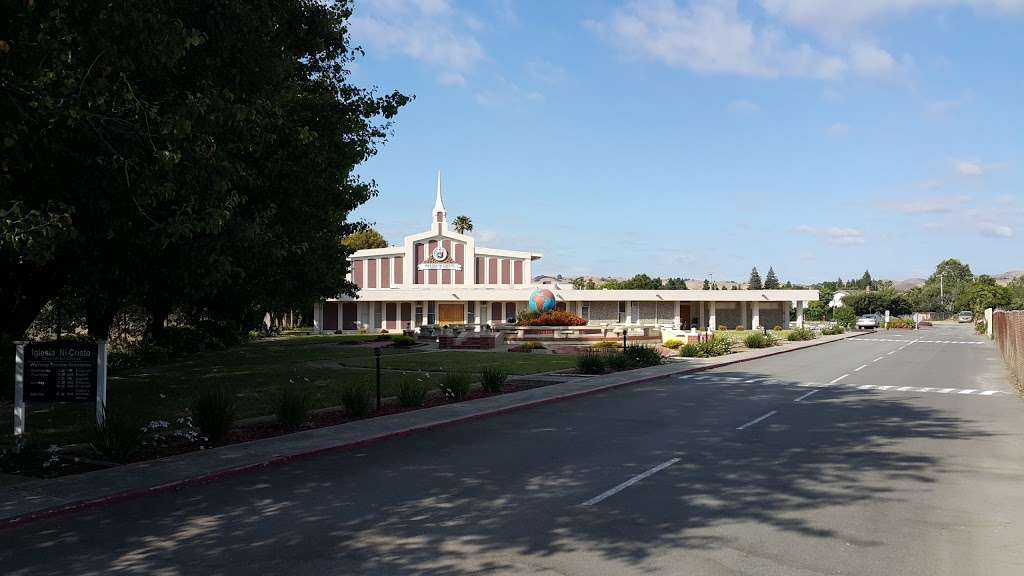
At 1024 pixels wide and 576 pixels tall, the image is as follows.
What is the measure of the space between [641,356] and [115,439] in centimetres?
1966

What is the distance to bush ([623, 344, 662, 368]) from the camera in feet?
87.5

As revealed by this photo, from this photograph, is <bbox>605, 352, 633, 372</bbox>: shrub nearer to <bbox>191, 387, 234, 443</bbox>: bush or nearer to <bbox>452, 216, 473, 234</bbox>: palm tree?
<bbox>191, 387, 234, 443</bbox>: bush

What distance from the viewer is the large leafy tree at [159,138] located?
942 cm

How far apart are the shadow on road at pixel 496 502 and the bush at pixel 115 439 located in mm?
1885

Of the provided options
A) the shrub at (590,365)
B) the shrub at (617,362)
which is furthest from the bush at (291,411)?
the shrub at (617,362)

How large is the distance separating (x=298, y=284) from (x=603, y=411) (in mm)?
12580

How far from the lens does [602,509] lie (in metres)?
7.73

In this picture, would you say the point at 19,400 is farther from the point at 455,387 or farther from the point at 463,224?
the point at 463,224

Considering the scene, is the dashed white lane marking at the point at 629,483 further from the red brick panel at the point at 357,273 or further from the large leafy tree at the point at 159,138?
the red brick panel at the point at 357,273

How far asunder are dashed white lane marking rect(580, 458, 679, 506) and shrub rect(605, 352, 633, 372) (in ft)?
47.7

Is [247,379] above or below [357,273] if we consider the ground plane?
below

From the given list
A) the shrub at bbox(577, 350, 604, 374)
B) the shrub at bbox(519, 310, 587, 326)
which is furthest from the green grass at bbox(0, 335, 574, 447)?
the shrub at bbox(519, 310, 587, 326)

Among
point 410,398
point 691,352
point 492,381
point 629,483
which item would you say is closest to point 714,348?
point 691,352

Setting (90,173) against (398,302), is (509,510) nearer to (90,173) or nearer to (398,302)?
(90,173)
